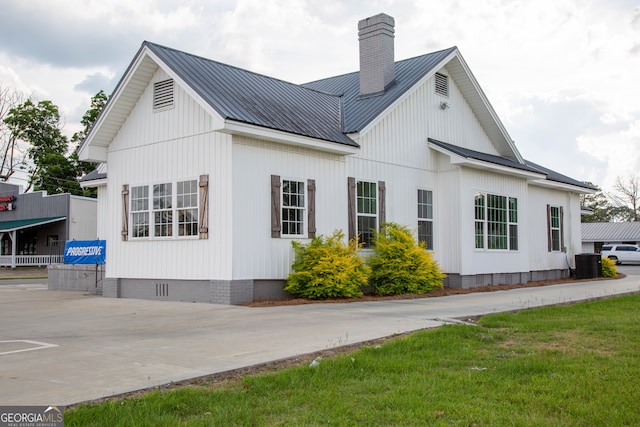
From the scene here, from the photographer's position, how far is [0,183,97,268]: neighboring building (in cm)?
4025

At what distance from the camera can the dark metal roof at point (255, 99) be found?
14328 millimetres

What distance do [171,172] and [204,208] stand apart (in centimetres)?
160

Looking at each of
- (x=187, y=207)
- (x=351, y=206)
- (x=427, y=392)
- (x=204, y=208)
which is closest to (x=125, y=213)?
(x=187, y=207)

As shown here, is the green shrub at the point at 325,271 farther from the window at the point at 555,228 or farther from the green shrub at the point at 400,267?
the window at the point at 555,228

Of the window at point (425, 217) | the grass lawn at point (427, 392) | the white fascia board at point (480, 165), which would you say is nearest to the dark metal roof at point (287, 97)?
the white fascia board at point (480, 165)

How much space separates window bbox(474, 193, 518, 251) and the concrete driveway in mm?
4408

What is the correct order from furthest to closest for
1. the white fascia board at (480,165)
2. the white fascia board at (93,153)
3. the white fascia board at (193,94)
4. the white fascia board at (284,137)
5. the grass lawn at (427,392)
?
the white fascia board at (480,165)
the white fascia board at (93,153)
the white fascia board at (284,137)
the white fascia board at (193,94)
the grass lawn at (427,392)

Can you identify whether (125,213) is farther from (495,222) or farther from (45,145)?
(45,145)

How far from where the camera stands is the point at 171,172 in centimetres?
1541

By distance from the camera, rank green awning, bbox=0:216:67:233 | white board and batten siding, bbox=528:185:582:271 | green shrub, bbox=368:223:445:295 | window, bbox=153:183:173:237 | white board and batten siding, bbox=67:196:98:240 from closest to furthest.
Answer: window, bbox=153:183:173:237, green shrub, bbox=368:223:445:295, white board and batten siding, bbox=528:185:582:271, green awning, bbox=0:216:67:233, white board and batten siding, bbox=67:196:98:240

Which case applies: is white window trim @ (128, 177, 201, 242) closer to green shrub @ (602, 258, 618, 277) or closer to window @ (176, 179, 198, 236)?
window @ (176, 179, 198, 236)

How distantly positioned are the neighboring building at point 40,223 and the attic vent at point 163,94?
87.6 ft

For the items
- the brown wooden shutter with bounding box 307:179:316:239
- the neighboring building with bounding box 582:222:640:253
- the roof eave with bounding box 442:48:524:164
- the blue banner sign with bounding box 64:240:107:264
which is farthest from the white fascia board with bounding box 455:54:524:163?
the neighboring building with bounding box 582:222:640:253

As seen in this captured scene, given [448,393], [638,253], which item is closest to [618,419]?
[448,393]
